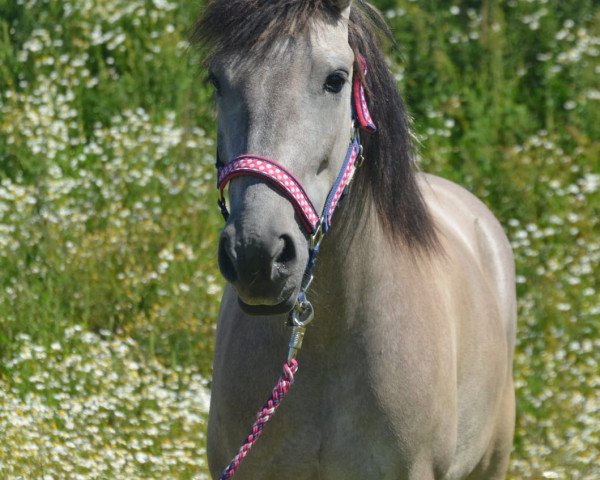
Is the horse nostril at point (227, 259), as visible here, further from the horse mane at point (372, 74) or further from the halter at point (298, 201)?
the horse mane at point (372, 74)

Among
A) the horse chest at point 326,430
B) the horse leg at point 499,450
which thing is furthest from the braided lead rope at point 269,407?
the horse leg at point 499,450

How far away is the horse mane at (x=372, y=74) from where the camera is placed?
2.43m

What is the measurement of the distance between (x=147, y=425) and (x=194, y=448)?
0.82 feet

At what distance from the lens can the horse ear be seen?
252cm

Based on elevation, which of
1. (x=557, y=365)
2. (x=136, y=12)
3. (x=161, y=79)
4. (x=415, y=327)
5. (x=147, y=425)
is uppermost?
(x=136, y=12)

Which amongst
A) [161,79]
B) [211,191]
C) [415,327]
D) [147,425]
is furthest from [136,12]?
[415,327]

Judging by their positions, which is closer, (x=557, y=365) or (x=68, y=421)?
(x=68, y=421)

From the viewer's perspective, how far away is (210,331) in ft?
17.2

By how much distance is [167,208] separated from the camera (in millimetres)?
5910

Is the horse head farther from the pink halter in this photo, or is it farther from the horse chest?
the horse chest

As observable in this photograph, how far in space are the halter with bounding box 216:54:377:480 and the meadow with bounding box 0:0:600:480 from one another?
58cm

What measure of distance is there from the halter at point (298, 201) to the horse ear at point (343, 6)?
4.4 inches

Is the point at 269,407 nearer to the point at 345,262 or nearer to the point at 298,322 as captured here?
the point at 298,322

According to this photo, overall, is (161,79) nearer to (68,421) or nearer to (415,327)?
(68,421)
